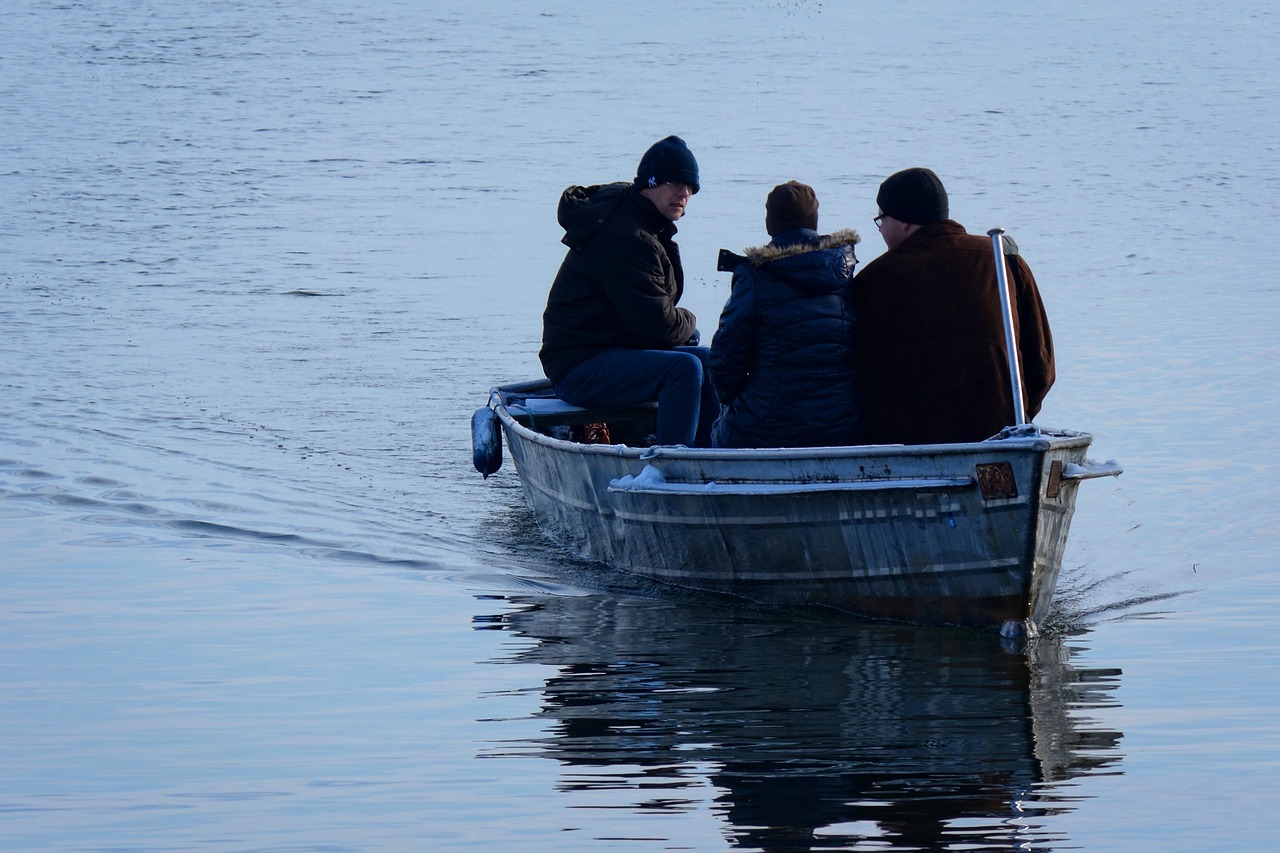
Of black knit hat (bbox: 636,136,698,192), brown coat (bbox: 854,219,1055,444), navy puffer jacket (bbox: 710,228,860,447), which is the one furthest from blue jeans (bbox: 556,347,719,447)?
brown coat (bbox: 854,219,1055,444)

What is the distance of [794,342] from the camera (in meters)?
7.54

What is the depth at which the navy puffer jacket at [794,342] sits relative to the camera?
24.4 feet

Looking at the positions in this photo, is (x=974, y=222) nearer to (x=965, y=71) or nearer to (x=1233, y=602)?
(x=1233, y=602)

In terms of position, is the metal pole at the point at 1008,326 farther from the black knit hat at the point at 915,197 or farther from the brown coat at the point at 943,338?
the black knit hat at the point at 915,197

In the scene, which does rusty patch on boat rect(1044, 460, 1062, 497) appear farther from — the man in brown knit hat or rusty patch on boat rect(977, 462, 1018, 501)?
the man in brown knit hat

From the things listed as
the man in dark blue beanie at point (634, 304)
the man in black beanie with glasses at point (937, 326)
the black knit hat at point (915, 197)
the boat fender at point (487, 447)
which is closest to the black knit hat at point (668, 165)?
the man in dark blue beanie at point (634, 304)

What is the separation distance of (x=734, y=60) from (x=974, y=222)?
70.0 ft

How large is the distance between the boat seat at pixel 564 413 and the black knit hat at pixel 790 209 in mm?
2014

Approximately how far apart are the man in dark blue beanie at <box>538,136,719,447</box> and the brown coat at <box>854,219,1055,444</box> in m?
1.42

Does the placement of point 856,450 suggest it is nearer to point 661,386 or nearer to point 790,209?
point 790,209

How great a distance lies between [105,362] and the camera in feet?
52.4

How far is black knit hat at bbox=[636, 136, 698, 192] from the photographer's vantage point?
28.2 feet

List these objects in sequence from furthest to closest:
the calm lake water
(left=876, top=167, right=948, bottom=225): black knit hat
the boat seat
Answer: the boat seat → (left=876, top=167, right=948, bottom=225): black knit hat → the calm lake water

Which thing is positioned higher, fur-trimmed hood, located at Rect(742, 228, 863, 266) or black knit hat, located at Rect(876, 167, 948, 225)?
black knit hat, located at Rect(876, 167, 948, 225)
